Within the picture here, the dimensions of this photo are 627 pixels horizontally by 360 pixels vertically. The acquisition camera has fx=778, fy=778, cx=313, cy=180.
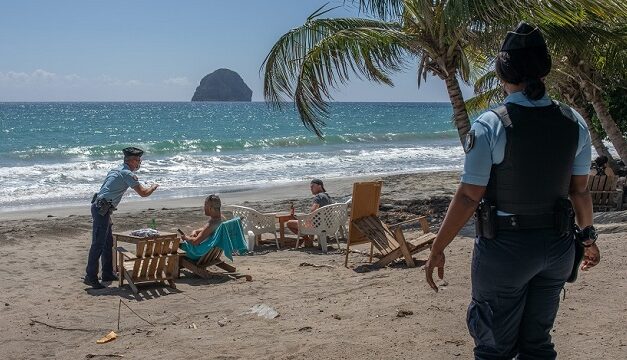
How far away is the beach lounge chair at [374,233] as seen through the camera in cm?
893

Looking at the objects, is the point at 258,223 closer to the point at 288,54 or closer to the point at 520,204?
the point at 288,54

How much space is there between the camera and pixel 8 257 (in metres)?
10.4

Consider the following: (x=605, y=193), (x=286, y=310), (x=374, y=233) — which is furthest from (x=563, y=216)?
(x=605, y=193)

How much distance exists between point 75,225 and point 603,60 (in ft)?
30.4

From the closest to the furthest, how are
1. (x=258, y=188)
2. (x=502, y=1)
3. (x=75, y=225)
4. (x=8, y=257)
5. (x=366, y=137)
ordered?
1. (x=502, y=1)
2. (x=8, y=257)
3. (x=75, y=225)
4. (x=258, y=188)
5. (x=366, y=137)

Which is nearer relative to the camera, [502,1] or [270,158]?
[502,1]

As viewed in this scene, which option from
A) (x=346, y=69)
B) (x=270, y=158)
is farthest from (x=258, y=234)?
(x=270, y=158)

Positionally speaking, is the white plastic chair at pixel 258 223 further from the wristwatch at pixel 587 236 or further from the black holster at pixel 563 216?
the black holster at pixel 563 216

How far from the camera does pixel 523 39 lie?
10.3 feet

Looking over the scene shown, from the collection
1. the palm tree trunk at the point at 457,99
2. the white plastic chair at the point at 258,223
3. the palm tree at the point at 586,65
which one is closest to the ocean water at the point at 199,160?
the white plastic chair at the point at 258,223

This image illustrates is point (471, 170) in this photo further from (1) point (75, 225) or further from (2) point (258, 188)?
(2) point (258, 188)

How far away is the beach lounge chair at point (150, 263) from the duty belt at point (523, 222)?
5.96m

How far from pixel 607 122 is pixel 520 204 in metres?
11.4

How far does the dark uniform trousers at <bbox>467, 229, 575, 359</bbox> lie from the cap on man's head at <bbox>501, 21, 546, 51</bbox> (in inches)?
29.5
